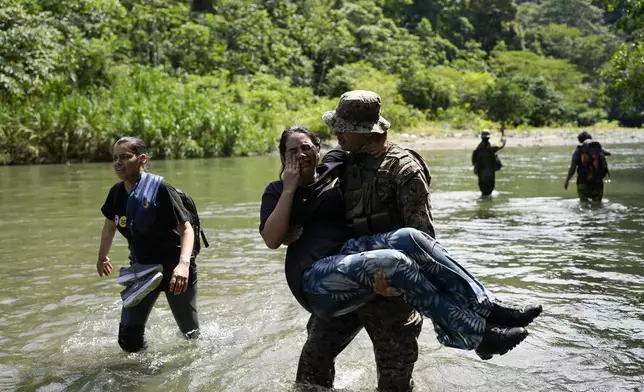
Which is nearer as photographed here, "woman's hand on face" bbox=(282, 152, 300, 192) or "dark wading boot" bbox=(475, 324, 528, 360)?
"dark wading boot" bbox=(475, 324, 528, 360)

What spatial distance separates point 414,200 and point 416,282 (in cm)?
43

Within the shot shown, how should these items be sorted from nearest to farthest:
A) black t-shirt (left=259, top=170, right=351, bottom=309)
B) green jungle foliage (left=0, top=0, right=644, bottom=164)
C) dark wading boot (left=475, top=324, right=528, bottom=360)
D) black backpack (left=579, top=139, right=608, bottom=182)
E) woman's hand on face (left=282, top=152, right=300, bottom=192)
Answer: dark wading boot (left=475, top=324, right=528, bottom=360), woman's hand on face (left=282, top=152, right=300, bottom=192), black t-shirt (left=259, top=170, right=351, bottom=309), black backpack (left=579, top=139, right=608, bottom=182), green jungle foliage (left=0, top=0, right=644, bottom=164)

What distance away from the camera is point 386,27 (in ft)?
210

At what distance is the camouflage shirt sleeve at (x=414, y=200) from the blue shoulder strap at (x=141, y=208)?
1861mm

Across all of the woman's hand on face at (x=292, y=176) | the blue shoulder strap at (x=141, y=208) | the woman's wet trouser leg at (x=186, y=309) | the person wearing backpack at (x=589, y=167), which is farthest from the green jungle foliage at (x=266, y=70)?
the woman's hand on face at (x=292, y=176)

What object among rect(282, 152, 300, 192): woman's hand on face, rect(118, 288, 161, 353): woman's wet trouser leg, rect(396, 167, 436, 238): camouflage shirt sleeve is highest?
rect(282, 152, 300, 192): woman's hand on face

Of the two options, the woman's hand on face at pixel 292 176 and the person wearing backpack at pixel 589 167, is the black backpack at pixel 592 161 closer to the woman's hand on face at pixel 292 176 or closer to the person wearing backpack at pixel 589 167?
the person wearing backpack at pixel 589 167

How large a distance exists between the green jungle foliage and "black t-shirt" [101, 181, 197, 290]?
1451 cm

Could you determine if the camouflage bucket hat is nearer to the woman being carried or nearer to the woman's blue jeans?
the woman being carried

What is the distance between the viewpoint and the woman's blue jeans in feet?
10.1

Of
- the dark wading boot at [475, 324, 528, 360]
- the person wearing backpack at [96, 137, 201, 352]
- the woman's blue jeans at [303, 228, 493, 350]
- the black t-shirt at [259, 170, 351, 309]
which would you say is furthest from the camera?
the person wearing backpack at [96, 137, 201, 352]

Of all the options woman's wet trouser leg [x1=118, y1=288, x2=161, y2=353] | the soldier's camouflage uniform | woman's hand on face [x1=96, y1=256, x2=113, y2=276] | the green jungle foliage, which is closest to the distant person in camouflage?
the green jungle foliage

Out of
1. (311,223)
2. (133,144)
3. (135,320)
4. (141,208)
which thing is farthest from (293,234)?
(135,320)

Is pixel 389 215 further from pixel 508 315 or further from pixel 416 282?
pixel 508 315
